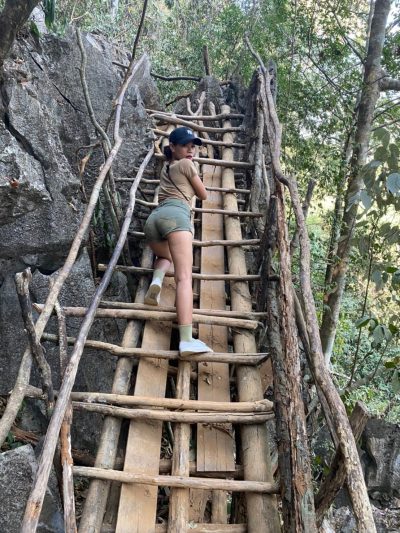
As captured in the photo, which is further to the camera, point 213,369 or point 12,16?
point 213,369

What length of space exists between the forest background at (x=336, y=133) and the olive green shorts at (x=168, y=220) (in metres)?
1.11

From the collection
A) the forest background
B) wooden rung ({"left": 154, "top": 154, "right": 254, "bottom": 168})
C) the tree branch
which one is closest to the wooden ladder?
the forest background

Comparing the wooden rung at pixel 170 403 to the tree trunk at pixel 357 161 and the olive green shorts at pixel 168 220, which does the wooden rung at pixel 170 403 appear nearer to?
the olive green shorts at pixel 168 220

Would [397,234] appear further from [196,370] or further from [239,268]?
[196,370]

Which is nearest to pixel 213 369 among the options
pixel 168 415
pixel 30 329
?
pixel 168 415

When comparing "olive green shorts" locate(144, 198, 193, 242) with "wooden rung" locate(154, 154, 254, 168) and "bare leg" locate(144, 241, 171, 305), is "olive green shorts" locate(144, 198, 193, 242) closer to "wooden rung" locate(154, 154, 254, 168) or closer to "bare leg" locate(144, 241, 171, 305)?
"bare leg" locate(144, 241, 171, 305)

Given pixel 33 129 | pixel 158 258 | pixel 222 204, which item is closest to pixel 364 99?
pixel 222 204

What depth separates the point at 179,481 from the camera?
1948mm

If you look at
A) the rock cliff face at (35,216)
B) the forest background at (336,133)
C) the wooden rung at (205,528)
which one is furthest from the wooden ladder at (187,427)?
the forest background at (336,133)

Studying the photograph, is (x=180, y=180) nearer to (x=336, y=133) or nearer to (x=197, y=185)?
(x=197, y=185)

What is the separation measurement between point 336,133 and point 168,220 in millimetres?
3473

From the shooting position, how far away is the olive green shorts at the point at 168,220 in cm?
294

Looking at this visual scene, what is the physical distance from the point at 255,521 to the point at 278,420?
0.43 meters

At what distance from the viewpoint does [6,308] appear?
3.12m
